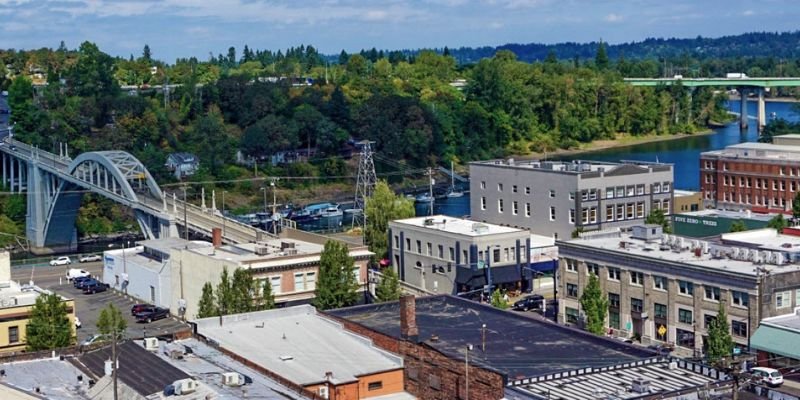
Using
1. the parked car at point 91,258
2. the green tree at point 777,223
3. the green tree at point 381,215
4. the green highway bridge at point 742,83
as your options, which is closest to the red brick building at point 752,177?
the green tree at point 777,223

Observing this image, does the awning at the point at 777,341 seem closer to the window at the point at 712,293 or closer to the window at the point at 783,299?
the window at the point at 783,299

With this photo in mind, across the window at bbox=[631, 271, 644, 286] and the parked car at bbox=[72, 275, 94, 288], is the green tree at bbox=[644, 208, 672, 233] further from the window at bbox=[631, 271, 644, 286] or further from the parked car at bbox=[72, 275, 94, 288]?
the parked car at bbox=[72, 275, 94, 288]

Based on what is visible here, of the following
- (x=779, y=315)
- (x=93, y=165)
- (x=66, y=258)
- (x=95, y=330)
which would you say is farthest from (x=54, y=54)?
(x=779, y=315)

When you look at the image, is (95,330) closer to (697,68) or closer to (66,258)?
(66,258)

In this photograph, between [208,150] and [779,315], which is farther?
[208,150]

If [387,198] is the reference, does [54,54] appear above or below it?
above

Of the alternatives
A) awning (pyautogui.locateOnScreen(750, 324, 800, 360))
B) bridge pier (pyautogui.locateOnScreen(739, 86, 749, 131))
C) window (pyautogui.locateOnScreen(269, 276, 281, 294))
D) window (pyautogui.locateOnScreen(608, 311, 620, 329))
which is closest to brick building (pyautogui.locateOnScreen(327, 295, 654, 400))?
awning (pyautogui.locateOnScreen(750, 324, 800, 360))
